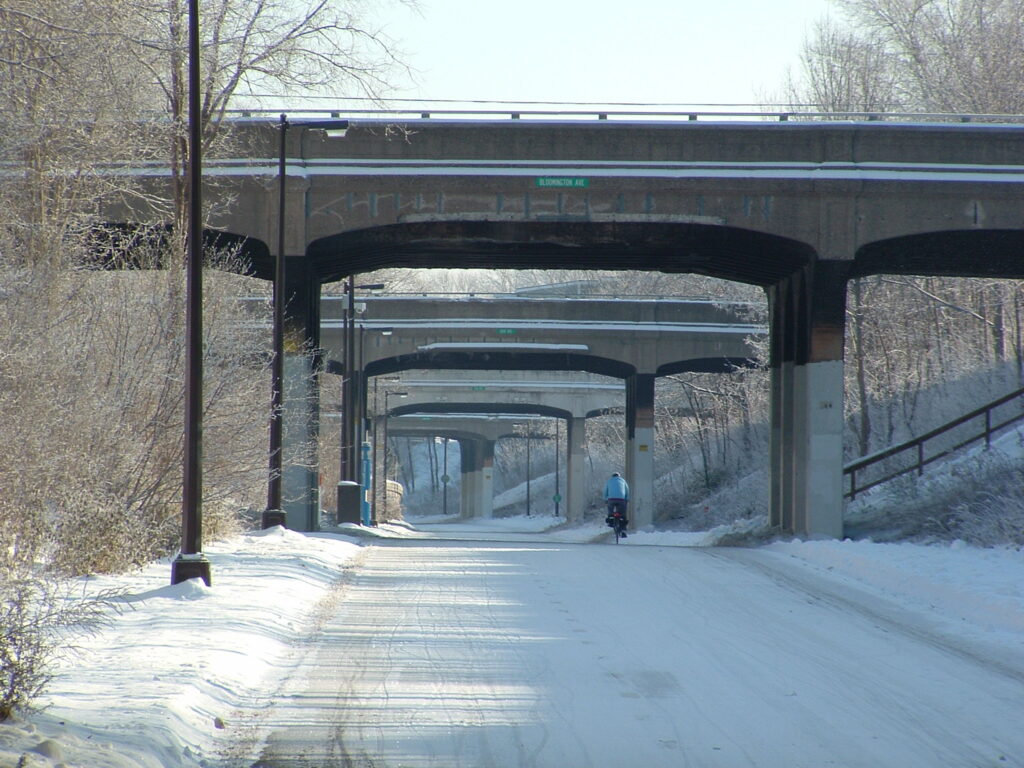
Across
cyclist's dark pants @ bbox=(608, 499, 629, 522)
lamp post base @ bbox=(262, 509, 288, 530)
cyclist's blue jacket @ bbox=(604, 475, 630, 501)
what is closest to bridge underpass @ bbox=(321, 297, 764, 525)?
cyclist's dark pants @ bbox=(608, 499, 629, 522)

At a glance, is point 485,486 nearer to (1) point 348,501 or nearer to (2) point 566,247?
(1) point 348,501

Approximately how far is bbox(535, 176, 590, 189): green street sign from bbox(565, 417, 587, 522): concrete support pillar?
5198cm

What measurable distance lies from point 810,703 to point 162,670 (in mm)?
4933

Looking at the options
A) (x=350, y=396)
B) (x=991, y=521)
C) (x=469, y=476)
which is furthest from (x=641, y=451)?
(x=469, y=476)

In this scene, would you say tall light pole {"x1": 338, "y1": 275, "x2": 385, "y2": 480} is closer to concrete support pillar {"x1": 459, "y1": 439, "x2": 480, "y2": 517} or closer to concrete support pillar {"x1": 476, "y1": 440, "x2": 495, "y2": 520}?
concrete support pillar {"x1": 476, "y1": 440, "x2": 495, "y2": 520}

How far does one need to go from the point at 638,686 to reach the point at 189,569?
23.1ft

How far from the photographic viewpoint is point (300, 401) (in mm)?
29000

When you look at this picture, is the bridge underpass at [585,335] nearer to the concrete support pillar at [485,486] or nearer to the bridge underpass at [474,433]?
the bridge underpass at [474,433]

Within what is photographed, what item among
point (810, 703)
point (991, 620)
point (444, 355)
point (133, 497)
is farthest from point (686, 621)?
point (444, 355)

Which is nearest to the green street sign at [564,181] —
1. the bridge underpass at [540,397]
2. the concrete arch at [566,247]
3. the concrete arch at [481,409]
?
the concrete arch at [566,247]

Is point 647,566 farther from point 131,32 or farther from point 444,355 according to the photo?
point 444,355

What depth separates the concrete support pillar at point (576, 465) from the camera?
263 ft

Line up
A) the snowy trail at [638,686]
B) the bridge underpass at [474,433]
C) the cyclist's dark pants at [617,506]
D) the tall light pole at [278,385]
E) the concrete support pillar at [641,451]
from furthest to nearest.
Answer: the bridge underpass at [474,433]
the concrete support pillar at [641,451]
the cyclist's dark pants at [617,506]
the tall light pole at [278,385]
the snowy trail at [638,686]

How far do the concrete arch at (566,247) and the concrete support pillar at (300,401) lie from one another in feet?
2.93
